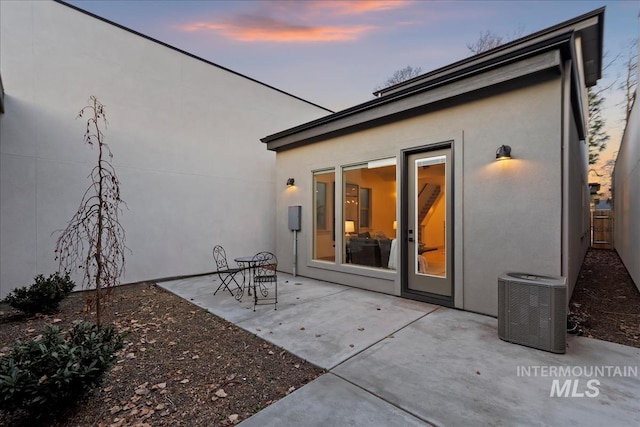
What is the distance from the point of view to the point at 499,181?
410 cm

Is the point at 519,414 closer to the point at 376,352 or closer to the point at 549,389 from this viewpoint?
the point at 549,389

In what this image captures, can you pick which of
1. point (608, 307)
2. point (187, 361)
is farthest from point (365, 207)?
point (187, 361)

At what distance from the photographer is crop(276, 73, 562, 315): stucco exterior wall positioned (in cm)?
371

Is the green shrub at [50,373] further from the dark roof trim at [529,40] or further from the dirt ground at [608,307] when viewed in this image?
the dark roof trim at [529,40]

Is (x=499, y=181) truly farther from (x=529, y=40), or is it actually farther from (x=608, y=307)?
(x=529, y=40)

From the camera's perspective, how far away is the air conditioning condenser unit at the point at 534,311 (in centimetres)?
302

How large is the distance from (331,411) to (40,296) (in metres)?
4.73

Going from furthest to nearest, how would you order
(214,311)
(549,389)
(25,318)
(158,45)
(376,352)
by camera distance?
(158,45) → (214,311) → (25,318) → (376,352) → (549,389)

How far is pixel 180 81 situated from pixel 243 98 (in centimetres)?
168

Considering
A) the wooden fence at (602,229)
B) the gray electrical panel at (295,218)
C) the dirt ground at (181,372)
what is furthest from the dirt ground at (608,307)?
the wooden fence at (602,229)

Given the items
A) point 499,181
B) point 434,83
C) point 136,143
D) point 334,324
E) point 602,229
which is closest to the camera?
point 334,324

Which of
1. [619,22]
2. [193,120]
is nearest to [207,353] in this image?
[193,120]

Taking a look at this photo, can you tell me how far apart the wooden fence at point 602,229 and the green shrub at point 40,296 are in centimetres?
1891

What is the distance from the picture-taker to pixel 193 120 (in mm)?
7277
